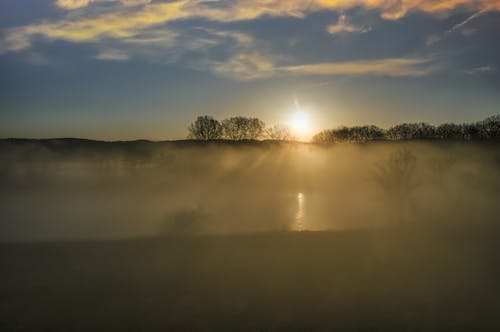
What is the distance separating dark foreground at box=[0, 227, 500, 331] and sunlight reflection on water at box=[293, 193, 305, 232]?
873 cm

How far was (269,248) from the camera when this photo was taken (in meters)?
40.2

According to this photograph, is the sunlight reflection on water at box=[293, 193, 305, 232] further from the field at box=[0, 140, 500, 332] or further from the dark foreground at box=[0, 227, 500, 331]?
the dark foreground at box=[0, 227, 500, 331]

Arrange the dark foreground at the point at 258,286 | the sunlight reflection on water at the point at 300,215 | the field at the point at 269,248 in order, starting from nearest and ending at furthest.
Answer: the dark foreground at the point at 258,286 < the field at the point at 269,248 < the sunlight reflection on water at the point at 300,215

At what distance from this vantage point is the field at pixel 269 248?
23828 millimetres

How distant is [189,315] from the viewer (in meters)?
23.5

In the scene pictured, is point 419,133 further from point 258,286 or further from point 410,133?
point 258,286

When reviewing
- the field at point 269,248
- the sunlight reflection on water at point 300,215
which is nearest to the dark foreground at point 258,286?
the field at point 269,248

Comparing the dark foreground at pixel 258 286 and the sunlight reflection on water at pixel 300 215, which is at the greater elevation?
the dark foreground at pixel 258 286

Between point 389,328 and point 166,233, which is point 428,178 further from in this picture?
point 389,328

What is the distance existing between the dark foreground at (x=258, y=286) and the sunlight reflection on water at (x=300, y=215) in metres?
8.73

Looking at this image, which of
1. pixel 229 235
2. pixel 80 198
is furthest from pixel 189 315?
pixel 80 198

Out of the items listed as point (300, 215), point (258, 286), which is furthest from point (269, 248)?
point (300, 215)

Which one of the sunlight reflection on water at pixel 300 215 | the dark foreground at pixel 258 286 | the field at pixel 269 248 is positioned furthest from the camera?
the sunlight reflection on water at pixel 300 215

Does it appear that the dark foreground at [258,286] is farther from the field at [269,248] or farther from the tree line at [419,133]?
the tree line at [419,133]
